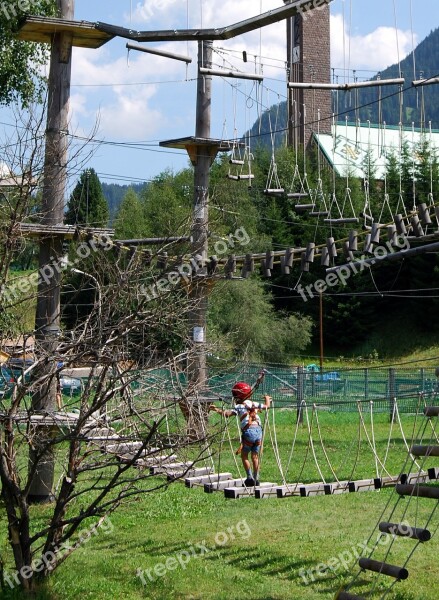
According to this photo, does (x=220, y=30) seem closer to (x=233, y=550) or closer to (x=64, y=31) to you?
(x=64, y=31)

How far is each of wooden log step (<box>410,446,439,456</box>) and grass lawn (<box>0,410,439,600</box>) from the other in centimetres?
117

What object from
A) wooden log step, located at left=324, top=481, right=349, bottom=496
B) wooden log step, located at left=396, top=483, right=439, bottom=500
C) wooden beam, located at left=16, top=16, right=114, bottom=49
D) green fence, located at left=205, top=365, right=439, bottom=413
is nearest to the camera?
wooden log step, located at left=396, top=483, right=439, bottom=500

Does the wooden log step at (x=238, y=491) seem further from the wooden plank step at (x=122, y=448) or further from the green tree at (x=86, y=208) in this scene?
the green tree at (x=86, y=208)

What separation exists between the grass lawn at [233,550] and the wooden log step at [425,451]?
1166mm

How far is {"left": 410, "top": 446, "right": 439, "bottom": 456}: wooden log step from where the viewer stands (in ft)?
22.2

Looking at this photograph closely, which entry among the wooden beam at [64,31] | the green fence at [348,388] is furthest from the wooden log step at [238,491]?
the green fence at [348,388]

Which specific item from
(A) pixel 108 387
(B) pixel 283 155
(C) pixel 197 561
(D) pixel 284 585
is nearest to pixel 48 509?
(C) pixel 197 561

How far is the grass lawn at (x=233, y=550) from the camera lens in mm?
8211

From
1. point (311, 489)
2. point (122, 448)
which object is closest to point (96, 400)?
point (122, 448)

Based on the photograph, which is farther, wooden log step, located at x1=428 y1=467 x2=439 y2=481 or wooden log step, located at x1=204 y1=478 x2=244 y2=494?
wooden log step, located at x1=204 y1=478 x2=244 y2=494

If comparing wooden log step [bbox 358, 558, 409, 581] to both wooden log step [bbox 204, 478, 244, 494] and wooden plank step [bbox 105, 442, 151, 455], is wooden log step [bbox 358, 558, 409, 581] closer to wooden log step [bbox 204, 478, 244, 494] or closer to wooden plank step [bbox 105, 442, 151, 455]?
wooden plank step [bbox 105, 442, 151, 455]

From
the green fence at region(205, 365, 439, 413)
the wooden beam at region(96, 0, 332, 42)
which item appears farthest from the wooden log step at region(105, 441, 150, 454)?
the green fence at region(205, 365, 439, 413)

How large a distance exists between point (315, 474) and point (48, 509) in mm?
4000

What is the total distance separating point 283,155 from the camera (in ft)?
134
